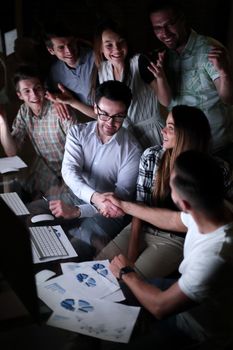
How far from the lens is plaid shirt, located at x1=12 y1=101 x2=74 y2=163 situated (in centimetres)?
204

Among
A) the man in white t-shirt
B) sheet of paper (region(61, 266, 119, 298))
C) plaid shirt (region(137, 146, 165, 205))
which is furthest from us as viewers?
plaid shirt (region(137, 146, 165, 205))

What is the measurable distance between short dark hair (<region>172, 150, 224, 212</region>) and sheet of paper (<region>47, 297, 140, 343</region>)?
37cm

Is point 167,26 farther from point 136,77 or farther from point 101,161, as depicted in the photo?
point 101,161

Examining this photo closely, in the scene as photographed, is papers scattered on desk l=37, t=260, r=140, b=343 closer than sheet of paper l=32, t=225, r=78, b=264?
Yes

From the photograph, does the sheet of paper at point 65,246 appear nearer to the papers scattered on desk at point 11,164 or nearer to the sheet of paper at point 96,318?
the sheet of paper at point 96,318

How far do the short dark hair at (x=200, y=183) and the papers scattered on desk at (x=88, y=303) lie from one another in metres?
0.37

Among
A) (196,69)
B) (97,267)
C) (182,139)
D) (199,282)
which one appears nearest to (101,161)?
(182,139)

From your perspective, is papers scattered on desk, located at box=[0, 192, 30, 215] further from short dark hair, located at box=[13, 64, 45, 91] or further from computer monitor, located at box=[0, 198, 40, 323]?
computer monitor, located at box=[0, 198, 40, 323]

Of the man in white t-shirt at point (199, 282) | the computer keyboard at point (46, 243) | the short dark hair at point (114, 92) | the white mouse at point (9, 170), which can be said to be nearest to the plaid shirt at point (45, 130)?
the white mouse at point (9, 170)

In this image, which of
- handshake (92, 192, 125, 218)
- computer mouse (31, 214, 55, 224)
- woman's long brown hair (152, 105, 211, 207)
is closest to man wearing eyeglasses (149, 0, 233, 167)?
woman's long brown hair (152, 105, 211, 207)

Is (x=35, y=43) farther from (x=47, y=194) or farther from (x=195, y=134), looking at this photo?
(x=195, y=134)

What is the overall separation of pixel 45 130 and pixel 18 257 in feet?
3.99

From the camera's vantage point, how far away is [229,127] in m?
2.00

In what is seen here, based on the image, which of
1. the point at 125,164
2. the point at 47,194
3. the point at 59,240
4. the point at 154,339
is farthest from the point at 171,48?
the point at 154,339
